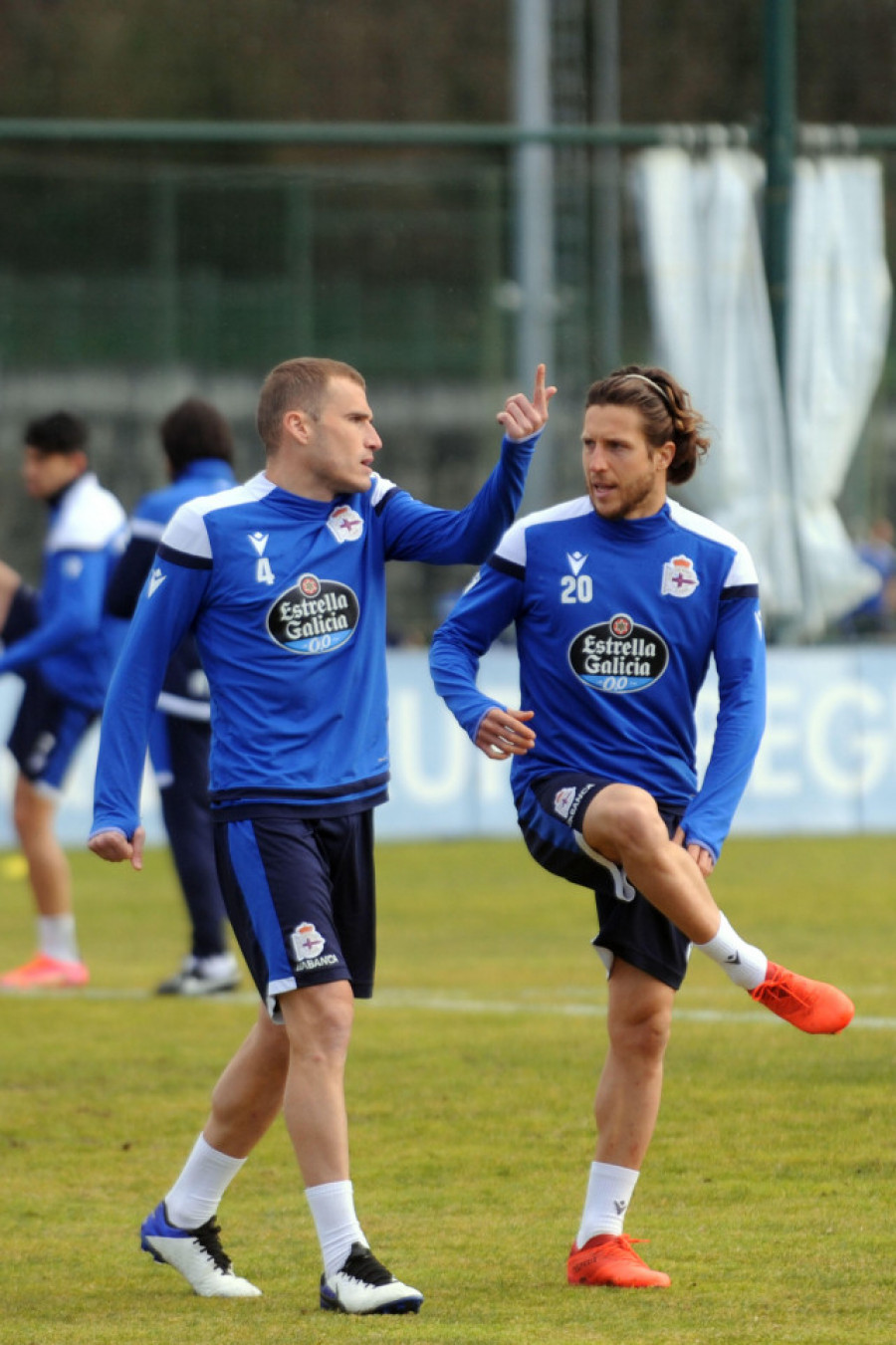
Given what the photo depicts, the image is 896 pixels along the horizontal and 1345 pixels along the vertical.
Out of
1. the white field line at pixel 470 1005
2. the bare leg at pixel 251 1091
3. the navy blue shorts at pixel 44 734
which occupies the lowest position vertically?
the white field line at pixel 470 1005

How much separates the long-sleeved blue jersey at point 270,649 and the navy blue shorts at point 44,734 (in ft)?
15.1

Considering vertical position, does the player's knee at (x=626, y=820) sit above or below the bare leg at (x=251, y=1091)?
above

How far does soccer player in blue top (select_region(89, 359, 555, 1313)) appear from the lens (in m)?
4.98

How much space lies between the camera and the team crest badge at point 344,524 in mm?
5207

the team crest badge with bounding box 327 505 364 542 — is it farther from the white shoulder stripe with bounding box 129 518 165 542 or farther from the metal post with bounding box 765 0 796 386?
the metal post with bounding box 765 0 796 386

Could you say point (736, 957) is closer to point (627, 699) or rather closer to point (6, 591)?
point (627, 699)

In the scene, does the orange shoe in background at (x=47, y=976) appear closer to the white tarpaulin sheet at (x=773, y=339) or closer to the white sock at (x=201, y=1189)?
the white sock at (x=201, y=1189)

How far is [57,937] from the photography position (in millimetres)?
9859

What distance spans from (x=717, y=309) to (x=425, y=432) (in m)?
6.53

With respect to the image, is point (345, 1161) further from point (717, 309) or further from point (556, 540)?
point (717, 309)

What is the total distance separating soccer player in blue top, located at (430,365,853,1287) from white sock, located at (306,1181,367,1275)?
55cm

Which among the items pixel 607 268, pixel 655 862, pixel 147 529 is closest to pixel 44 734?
pixel 147 529

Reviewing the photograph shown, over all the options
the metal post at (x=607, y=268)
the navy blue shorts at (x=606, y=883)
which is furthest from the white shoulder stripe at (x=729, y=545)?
the metal post at (x=607, y=268)

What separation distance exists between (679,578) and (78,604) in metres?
4.75
